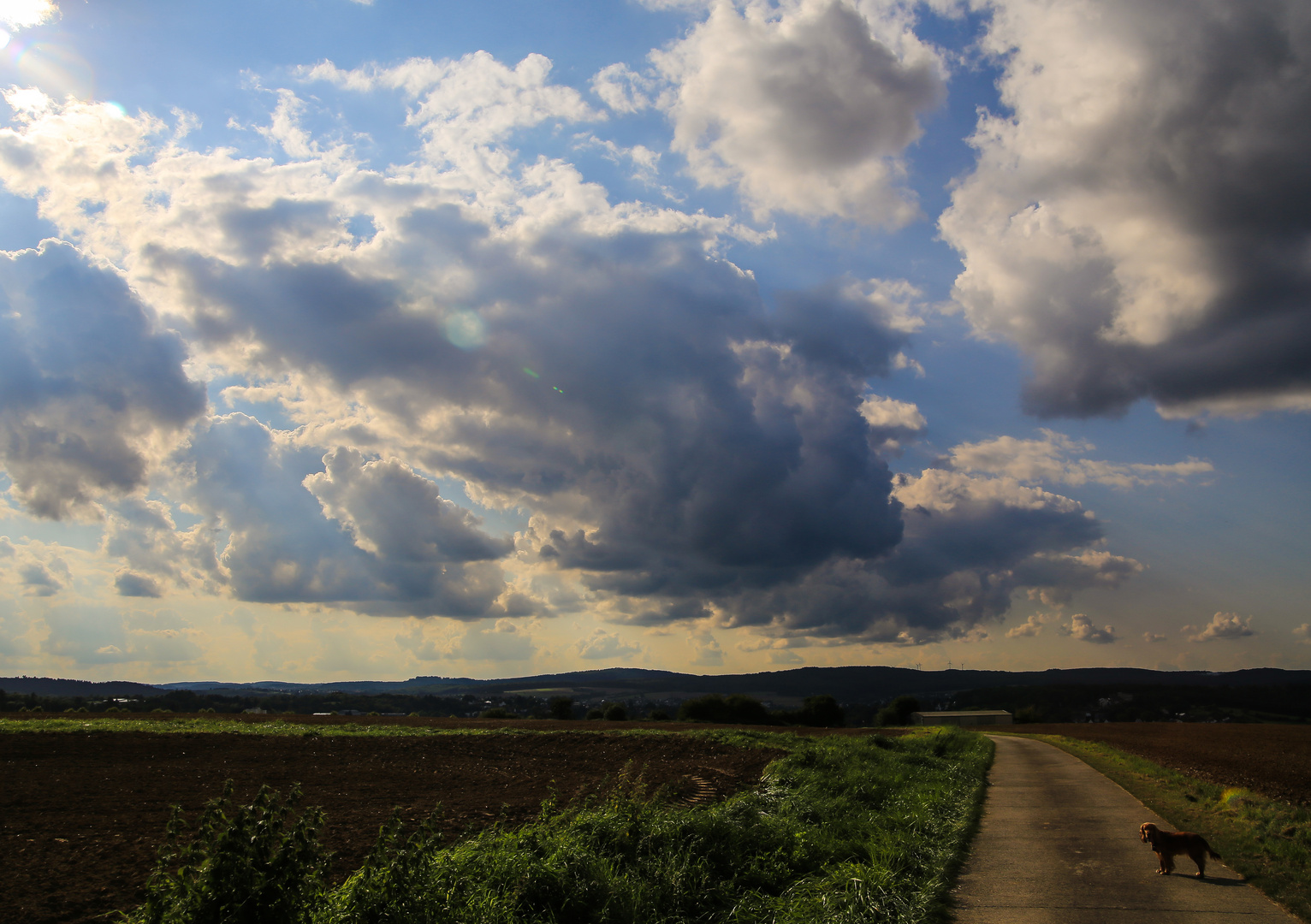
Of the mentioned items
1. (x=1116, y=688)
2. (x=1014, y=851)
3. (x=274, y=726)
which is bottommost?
(x=1116, y=688)

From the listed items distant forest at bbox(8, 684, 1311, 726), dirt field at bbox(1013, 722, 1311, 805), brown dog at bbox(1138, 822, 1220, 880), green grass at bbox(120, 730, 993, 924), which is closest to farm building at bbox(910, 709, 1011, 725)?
distant forest at bbox(8, 684, 1311, 726)

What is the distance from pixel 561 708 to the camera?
105m

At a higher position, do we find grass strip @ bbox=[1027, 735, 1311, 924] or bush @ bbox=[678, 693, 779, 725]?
grass strip @ bbox=[1027, 735, 1311, 924]

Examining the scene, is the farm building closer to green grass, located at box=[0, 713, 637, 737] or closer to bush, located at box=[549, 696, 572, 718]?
bush, located at box=[549, 696, 572, 718]

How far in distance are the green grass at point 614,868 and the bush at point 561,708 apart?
310 feet

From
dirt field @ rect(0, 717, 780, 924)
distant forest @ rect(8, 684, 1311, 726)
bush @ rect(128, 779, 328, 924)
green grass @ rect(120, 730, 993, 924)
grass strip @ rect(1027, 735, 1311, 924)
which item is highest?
bush @ rect(128, 779, 328, 924)

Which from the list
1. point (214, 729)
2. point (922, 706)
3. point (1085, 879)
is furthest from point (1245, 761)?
point (922, 706)

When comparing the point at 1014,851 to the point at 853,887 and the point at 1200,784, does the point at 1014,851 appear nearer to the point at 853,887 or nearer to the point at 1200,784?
the point at 853,887

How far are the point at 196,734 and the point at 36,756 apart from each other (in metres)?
10.7

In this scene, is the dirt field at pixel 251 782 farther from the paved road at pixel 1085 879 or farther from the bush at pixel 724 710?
the bush at pixel 724 710

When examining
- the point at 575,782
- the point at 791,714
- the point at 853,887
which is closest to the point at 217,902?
the point at 853,887

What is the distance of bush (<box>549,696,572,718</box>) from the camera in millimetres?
104312

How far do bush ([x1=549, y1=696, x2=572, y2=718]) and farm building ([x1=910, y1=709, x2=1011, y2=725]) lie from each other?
5010 centimetres

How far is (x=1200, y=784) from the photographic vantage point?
20.8 m
